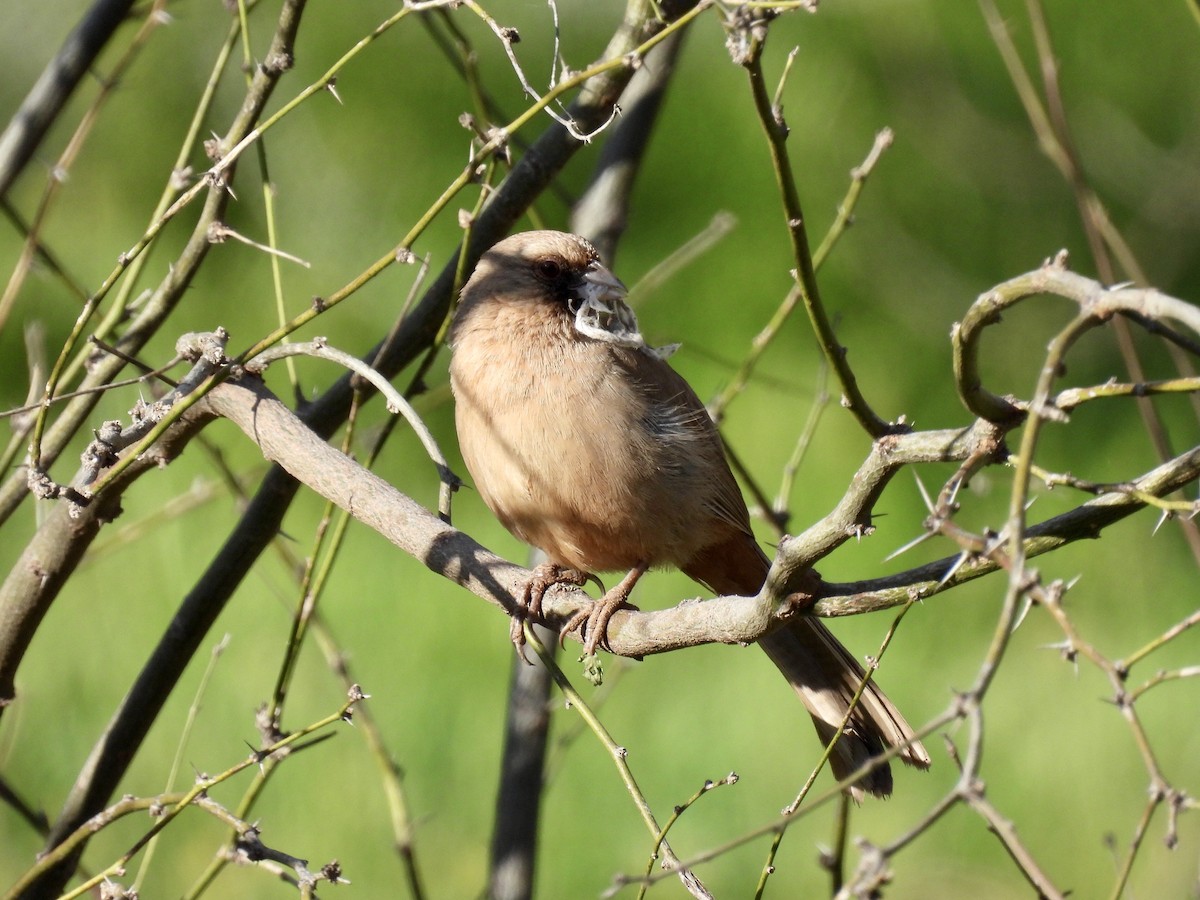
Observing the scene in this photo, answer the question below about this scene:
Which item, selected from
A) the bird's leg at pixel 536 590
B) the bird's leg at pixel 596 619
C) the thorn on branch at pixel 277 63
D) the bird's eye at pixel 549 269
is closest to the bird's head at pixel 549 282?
the bird's eye at pixel 549 269

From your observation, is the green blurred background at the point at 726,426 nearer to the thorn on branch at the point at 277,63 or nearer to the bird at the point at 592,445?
the bird at the point at 592,445

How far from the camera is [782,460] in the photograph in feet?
22.0

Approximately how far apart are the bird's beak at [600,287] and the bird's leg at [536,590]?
72cm

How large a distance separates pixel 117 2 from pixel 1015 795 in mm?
4119

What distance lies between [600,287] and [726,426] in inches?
130

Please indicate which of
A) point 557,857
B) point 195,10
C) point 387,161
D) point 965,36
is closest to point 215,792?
point 557,857

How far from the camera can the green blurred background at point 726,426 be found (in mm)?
5199

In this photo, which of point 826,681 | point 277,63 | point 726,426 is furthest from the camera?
point 726,426

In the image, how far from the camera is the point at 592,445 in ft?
11.3

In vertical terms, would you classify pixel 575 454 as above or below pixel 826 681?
above

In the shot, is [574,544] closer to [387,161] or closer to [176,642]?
[176,642]

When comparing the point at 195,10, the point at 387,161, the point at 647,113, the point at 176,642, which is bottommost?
the point at 176,642

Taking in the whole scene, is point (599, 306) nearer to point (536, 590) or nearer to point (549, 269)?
point (549, 269)

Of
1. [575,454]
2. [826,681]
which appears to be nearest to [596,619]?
[575,454]
